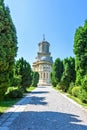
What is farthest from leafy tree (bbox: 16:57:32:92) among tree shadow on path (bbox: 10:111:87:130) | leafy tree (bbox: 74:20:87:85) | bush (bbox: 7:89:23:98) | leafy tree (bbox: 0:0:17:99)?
tree shadow on path (bbox: 10:111:87:130)

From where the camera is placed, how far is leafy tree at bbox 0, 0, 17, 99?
42.7 ft

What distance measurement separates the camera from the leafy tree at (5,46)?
42.7 feet

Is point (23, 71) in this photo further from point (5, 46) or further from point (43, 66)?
point (43, 66)

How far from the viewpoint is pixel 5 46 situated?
Answer: 44.2 ft

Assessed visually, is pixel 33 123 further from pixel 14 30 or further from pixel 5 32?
pixel 14 30

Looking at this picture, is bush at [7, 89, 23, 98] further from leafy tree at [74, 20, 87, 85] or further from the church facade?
the church facade

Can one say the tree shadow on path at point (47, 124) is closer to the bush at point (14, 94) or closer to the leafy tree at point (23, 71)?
the bush at point (14, 94)

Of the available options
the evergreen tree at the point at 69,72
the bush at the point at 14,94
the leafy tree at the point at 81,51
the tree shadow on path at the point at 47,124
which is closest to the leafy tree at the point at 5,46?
the tree shadow on path at the point at 47,124

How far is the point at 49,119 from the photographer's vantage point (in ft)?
40.5

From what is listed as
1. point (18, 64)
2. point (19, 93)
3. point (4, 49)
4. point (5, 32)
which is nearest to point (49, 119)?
point (4, 49)

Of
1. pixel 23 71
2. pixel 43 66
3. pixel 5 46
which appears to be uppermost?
pixel 43 66

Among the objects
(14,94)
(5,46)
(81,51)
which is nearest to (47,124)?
(5,46)

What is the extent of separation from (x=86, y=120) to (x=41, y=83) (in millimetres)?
109625

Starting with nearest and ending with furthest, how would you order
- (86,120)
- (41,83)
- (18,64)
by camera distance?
1. (86,120)
2. (18,64)
3. (41,83)
